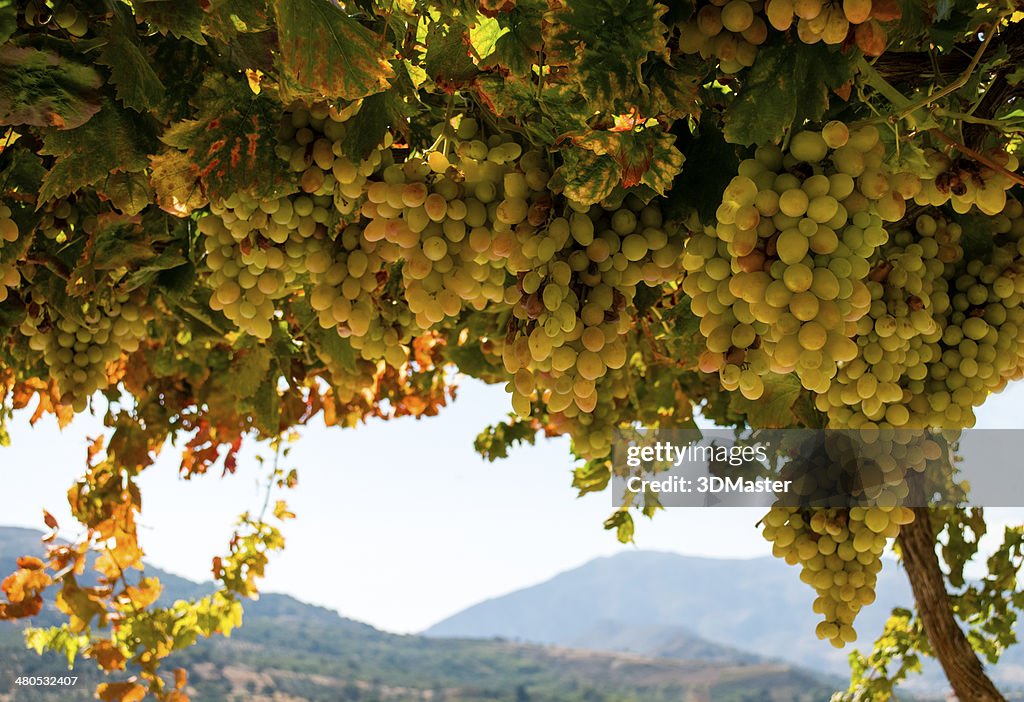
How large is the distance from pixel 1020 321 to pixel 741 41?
2.46 feet

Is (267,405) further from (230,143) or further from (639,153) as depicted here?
(639,153)

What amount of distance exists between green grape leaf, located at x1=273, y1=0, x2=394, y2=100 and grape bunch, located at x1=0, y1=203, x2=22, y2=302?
2.23 ft

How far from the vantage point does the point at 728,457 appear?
2062mm

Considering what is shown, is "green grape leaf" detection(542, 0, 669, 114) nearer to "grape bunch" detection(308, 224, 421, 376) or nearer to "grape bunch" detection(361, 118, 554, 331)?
"grape bunch" detection(361, 118, 554, 331)

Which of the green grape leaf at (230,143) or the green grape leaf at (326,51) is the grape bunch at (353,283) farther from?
the green grape leaf at (326,51)

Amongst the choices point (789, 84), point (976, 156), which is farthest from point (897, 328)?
point (789, 84)

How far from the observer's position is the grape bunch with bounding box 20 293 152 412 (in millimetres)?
1562

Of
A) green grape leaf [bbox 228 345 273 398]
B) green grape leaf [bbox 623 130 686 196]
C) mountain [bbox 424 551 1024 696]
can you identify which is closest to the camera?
green grape leaf [bbox 623 130 686 196]

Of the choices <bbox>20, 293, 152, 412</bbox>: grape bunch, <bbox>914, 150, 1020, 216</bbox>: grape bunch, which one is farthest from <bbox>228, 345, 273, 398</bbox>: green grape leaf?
<bbox>914, 150, 1020, 216</bbox>: grape bunch

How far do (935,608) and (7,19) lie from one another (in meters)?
2.42

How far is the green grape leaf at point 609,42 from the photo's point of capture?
31.0 inches

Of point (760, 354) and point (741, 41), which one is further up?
point (741, 41)

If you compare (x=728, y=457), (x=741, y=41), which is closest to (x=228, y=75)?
(x=741, y=41)

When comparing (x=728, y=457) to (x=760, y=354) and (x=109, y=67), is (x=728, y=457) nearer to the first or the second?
(x=760, y=354)
